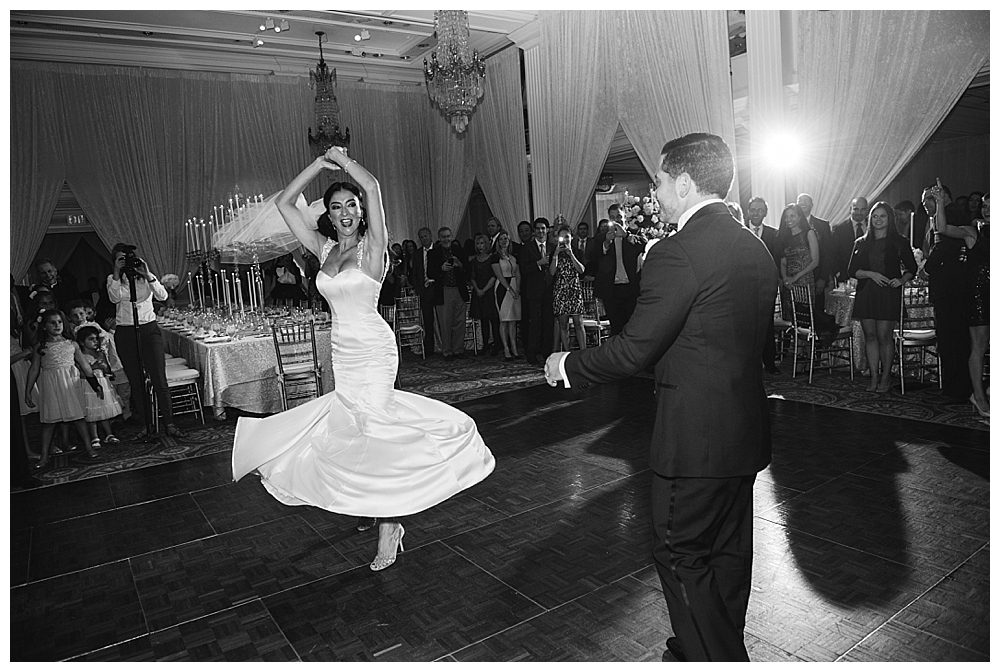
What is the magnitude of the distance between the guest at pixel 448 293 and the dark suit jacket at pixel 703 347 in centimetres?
748

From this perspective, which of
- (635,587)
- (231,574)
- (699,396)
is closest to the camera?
(699,396)

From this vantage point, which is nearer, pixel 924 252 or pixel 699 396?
pixel 699 396

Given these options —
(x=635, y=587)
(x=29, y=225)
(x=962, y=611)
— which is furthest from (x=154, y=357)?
(x=29, y=225)

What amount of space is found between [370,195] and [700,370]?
162 cm

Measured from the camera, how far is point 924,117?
23.2ft

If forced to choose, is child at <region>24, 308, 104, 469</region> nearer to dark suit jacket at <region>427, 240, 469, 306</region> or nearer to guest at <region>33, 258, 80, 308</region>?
guest at <region>33, 258, 80, 308</region>

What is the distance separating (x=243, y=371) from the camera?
6.44m

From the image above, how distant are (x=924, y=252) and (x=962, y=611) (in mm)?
5482

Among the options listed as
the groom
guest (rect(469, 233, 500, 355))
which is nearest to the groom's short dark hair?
the groom

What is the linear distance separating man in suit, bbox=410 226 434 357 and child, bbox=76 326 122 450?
14.3ft

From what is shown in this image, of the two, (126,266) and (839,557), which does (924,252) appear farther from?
(126,266)

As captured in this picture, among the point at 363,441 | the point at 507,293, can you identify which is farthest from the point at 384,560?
the point at 507,293

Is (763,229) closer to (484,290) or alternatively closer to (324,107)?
(484,290)

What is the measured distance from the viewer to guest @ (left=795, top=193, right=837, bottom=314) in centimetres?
739
